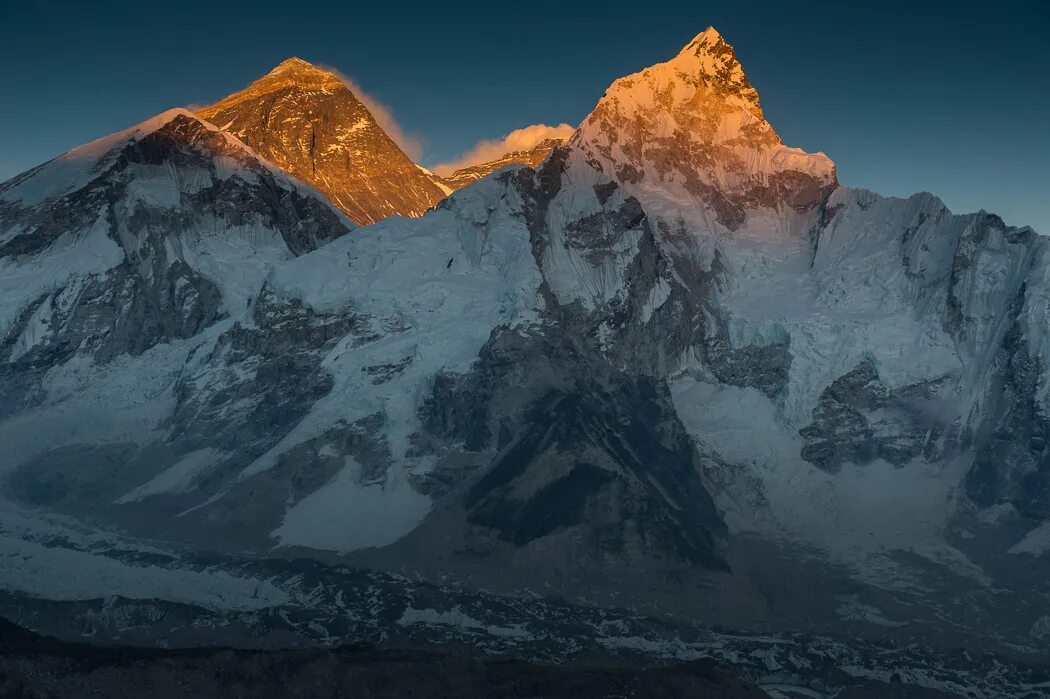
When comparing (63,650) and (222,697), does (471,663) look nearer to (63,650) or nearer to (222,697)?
Result: (222,697)

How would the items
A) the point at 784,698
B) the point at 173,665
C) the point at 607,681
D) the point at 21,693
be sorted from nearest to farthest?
the point at 21,693 < the point at 173,665 < the point at 607,681 < the point at 784,698

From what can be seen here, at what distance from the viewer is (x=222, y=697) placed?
15612 cm

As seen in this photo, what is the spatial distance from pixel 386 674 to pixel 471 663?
11506mm

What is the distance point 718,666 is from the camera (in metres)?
182

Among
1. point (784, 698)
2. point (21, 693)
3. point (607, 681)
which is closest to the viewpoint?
point (21, 693)

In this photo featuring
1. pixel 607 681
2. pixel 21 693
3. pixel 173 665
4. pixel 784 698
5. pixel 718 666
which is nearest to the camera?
pixel 21 693

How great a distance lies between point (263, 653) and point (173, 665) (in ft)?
34.9

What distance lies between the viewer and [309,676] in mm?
161750

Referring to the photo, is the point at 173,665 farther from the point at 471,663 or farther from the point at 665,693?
the point at 665,693

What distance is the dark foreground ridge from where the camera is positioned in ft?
502

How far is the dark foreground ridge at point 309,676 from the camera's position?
153m

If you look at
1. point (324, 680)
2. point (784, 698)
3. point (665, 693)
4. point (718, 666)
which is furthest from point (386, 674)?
point (784, 698)

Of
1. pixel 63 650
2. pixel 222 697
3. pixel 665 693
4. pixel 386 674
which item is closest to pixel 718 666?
pixel 665 693

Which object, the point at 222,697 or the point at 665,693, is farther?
the point at 665,693
